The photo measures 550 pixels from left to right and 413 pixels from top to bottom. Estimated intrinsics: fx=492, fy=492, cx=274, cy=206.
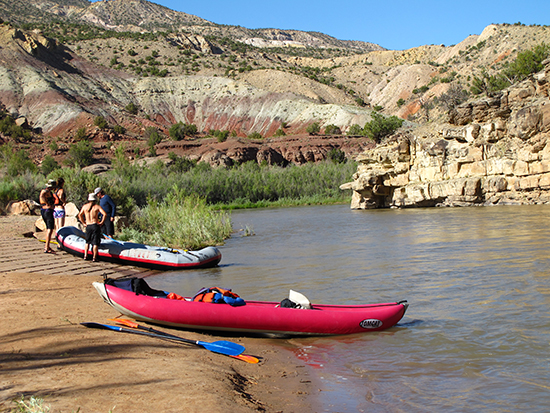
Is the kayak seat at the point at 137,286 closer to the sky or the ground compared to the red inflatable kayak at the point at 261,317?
closer to the sky

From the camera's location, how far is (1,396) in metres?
3.39

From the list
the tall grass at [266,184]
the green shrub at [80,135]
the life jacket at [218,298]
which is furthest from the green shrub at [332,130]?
the life jacket at [218,298]

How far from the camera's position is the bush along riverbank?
54.1 feet

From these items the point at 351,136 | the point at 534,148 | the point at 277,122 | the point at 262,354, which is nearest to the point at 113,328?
the point at 262,354

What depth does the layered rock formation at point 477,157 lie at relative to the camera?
23.1 metres

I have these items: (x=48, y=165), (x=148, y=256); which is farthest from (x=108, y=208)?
(x=48, y=165)

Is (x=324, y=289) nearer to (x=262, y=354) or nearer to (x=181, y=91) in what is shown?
(x=262, y=354)

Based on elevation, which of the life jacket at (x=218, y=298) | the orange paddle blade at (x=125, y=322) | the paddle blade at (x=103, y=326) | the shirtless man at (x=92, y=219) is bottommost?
the orange paddle blade at (x=125, y=322)

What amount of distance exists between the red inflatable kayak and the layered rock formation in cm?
1984

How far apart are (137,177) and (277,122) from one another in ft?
129

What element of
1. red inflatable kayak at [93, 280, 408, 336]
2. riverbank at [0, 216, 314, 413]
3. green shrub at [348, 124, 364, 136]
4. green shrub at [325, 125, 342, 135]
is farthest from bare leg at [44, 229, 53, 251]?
green shrub at [325, 125, 342, 135]

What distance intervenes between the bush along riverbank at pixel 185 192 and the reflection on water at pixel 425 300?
1.69 metres

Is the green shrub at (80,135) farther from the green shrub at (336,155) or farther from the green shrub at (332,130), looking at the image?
the green shrub at (332,130)

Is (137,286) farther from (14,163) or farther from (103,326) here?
(14,163)
